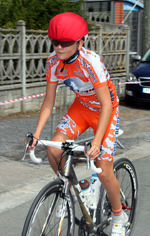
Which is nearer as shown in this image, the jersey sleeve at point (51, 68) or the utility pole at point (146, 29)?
the jersey sleeve at point (51, 68)

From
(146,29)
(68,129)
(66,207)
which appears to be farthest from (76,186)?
(146,29)

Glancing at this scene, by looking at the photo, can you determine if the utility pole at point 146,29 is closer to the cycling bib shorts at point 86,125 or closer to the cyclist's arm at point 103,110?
the cycling bib shorts at point 86,125

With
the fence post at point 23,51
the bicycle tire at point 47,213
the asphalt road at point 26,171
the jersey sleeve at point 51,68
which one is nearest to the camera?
the bicycle tire at point 47,213

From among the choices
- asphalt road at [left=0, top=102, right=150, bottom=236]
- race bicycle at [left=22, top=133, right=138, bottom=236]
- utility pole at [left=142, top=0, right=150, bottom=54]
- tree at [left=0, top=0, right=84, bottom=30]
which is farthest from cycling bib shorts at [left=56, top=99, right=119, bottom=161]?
utility pole at [left=142, top=0, right=150, bottom=54]

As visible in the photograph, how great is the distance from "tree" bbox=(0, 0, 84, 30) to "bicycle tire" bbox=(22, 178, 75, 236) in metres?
8.76

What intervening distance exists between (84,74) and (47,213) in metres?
1.05

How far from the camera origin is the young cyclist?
3161mm

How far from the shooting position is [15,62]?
10.7m

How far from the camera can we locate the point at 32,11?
462 inches

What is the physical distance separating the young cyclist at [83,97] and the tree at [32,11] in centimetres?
817

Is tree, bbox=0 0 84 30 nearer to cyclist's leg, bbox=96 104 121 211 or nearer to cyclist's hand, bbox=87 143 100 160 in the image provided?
cyclist's leg, bbox=96 104 121 211

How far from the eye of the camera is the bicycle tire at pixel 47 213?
3.02 metres

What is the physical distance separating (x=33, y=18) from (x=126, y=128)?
415cm

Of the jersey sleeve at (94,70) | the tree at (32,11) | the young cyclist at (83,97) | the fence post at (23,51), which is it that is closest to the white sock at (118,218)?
the young cyclist at (83,97)
